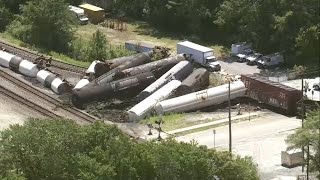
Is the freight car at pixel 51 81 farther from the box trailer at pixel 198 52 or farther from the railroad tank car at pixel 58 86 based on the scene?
the box trailer at pixel 198 52

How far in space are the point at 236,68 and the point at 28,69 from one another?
17.7 meters

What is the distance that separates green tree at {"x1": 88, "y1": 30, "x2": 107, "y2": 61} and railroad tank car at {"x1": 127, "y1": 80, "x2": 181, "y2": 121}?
35.4 ft

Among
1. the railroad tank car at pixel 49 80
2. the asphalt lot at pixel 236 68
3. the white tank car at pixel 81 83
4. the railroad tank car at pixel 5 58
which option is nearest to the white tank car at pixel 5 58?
the railroad tank car at pixel 5 58

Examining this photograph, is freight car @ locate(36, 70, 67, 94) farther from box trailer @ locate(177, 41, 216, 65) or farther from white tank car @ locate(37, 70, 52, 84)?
box trailer @ locate(177, 41, 216, 65)

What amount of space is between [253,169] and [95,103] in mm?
20187

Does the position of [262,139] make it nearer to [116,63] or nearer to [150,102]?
[150,102]

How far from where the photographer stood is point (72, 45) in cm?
6625

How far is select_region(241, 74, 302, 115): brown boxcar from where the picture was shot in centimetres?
5084

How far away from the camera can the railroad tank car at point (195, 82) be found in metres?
53.8

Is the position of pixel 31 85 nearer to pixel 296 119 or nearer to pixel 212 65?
pixel 212 65

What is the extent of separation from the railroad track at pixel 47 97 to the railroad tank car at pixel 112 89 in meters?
1.01

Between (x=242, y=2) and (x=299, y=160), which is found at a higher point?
(x=242, y=2)

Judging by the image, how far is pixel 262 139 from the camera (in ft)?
152

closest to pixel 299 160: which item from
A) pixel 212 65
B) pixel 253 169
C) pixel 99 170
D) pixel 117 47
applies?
pixel 253 169
